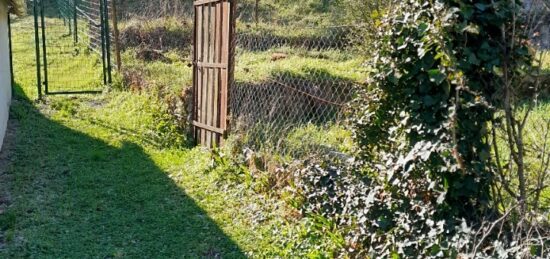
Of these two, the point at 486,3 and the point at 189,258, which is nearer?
the point at 486,3

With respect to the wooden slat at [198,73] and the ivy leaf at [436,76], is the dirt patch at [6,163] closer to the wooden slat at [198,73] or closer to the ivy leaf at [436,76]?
the wooden slat at [198,73]

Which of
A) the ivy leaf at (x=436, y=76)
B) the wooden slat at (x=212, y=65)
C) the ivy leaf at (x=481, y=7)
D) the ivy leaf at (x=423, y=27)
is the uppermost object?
the ivy leaf at (x=481, y=7)

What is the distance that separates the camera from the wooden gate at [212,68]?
573 centimetres

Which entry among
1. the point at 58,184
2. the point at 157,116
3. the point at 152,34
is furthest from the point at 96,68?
the point at 58,184

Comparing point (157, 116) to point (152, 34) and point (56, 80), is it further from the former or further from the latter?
point (152, 34)

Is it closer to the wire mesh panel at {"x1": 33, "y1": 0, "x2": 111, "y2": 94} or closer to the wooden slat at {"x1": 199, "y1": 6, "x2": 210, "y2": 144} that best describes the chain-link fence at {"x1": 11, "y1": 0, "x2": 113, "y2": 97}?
the wire mesh panel at {"x1": 33, "y1": 0, "x2": 111, "y2": 94}

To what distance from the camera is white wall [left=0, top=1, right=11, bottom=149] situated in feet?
23.4

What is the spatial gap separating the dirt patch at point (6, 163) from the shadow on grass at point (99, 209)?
0.07 m

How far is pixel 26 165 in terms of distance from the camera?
6.14m

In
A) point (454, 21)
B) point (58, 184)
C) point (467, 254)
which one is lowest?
point (58, 184)

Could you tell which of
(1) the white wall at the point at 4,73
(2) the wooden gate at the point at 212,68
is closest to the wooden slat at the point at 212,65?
(2) the wooden gate at the point at 212,68

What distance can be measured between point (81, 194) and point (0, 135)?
215 centimetres

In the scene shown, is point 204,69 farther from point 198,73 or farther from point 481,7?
point 481,7

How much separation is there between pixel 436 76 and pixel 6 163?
5.24m
